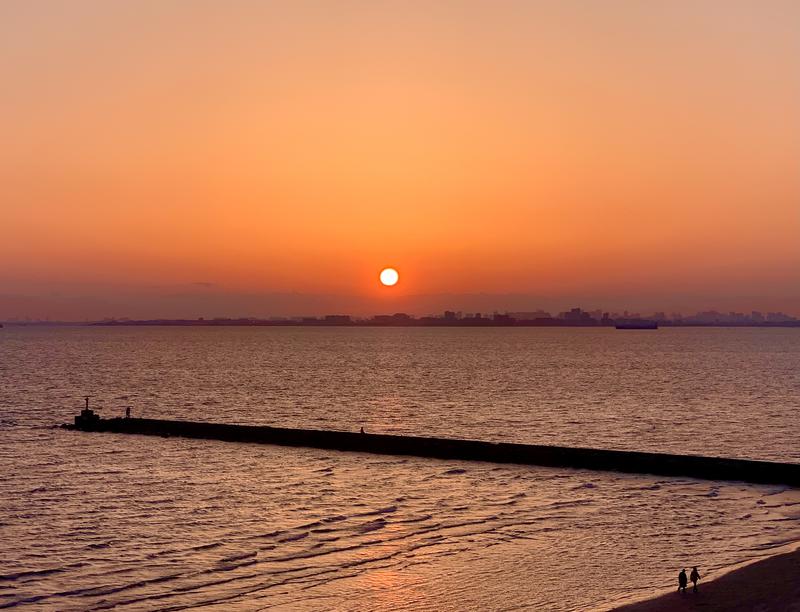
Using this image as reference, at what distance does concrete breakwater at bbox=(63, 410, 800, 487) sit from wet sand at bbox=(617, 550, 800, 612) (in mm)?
16055

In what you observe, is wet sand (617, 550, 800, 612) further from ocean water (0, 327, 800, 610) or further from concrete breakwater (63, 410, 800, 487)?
concrete breakwater (63, 410, 800, 487)

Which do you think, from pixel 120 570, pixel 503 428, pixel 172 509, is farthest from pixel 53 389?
pixel 120 570

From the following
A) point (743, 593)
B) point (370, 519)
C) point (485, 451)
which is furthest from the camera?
point (485, 451)

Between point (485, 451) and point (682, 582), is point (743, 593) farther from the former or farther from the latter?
point (485, 451)

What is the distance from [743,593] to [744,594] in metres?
0.11

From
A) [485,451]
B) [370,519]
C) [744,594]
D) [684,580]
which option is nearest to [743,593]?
[744,594]

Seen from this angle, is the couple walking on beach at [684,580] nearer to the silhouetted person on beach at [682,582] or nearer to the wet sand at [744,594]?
the silhouetted person on beach at [682,582]

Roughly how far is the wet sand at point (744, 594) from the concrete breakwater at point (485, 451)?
16.1 metres

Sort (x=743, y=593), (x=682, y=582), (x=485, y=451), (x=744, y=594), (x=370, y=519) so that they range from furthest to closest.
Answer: (x=485, y=451) → (x=370, y=519) → (x=682, y=582) → (x=743, y=593) → (x=744, y=594)

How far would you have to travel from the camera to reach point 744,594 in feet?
71.1

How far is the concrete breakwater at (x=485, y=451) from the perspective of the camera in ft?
133

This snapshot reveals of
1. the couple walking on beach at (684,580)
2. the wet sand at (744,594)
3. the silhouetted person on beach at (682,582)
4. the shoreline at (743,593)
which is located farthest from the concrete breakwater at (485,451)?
the silhouetted person on beach at (682,582)

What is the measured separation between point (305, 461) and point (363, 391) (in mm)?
57715

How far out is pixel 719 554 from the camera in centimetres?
2736
